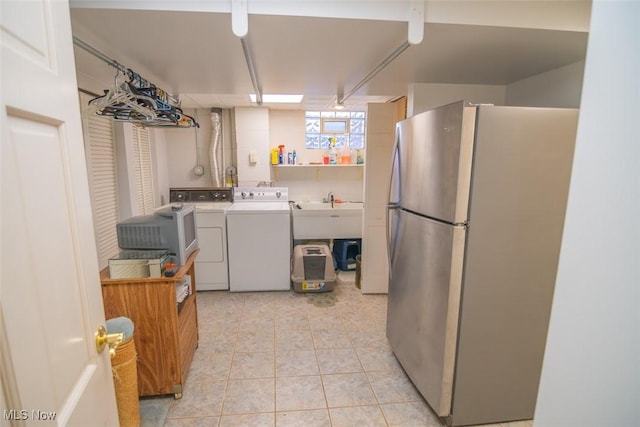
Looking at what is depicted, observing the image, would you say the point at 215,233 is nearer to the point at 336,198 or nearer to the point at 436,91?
the point at 336,198

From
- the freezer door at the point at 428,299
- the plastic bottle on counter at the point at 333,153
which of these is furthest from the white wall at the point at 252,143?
the freezer door at the point at 428,299

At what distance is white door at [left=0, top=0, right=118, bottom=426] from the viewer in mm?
472

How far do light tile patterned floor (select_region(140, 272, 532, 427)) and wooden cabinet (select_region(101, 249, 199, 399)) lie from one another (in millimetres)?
161

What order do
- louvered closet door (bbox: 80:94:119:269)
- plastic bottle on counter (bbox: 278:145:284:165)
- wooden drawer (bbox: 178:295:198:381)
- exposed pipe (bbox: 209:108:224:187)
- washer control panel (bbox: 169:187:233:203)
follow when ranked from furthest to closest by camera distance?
plastic bottle on counter (bbox: 278:145:284:165) → exposed pipe (bbox: 209:108:224:187) → washer control panel (bbox: 169:187:233:203) → louvered closet door (bbox: 80:94:119:269) → wooden drawer (bbox: 178:295:198:381)

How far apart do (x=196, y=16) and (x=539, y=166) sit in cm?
173

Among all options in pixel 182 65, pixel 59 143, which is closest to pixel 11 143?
pixel 59 143

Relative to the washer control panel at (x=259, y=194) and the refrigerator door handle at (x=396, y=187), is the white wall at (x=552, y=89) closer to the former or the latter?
the refrigerator door handle at (x=396, y=187)

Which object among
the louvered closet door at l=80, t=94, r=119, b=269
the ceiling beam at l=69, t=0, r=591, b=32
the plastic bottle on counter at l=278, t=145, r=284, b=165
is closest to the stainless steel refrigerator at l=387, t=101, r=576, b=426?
the ceiling beam at l=69, t=0, r=591, b=32

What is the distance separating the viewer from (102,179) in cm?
255

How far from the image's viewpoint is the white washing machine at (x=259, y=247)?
327 centimetres

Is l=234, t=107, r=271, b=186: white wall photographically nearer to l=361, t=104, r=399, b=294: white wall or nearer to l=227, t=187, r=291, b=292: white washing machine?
l=227, t=187, r=291, b=292: white washing machine

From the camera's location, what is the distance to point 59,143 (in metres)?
0.65

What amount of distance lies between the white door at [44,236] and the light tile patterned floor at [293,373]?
1.19m

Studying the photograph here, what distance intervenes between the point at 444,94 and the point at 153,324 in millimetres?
2732
